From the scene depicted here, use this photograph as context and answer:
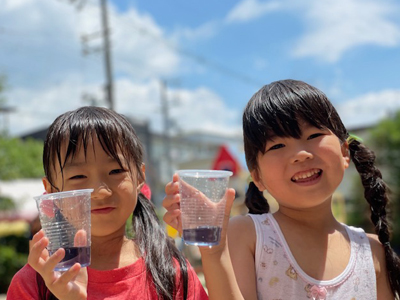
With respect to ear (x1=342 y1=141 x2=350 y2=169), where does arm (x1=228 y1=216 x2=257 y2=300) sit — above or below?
below

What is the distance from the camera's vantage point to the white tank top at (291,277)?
2.05m

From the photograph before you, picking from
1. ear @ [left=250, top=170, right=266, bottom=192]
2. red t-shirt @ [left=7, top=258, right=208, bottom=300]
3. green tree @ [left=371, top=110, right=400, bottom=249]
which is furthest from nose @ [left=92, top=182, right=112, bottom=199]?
green tree @ [left=371, top=110, right=400, bottom=249]

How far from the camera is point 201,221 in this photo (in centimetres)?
171

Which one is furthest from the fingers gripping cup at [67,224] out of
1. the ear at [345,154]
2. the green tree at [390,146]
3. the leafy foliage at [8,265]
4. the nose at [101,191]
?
the green tree at [390,146]

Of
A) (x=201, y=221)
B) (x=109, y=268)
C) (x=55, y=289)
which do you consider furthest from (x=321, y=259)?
(x=55, y=289)

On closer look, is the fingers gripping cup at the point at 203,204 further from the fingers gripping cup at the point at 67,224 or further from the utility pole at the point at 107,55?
the utility pole at the point at 107,55

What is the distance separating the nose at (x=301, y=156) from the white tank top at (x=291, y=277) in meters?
0.36

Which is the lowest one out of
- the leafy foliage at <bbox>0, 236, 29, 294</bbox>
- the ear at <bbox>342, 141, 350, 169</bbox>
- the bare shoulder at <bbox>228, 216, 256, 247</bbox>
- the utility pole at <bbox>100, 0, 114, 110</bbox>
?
the leafy foliage at <bbox>0, 236, 29, 294</bbox>

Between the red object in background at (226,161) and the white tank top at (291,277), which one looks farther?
the red object in background at (226,161)

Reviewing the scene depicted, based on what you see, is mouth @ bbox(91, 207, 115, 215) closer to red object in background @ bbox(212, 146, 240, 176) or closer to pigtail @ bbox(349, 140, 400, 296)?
pigtail @ bbox(349, 140, 400, 296)

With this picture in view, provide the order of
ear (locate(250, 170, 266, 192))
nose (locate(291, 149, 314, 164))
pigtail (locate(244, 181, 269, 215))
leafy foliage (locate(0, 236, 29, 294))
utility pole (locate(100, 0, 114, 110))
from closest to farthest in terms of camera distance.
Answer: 1. nose (locate(291, 149, 314, 164))
2. ear (locate(250, 170, 266, 192))
3. pigtail (locate(244, 181, 269, 215))
4. leafy foliage (locate(0, 236, 29, 294))
5. utility pole (locate(100, 0, 114, 110))

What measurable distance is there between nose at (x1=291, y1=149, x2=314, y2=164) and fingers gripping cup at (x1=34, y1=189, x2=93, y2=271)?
0.86 meters

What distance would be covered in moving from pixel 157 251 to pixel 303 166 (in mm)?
781

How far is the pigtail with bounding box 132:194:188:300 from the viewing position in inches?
83.3
